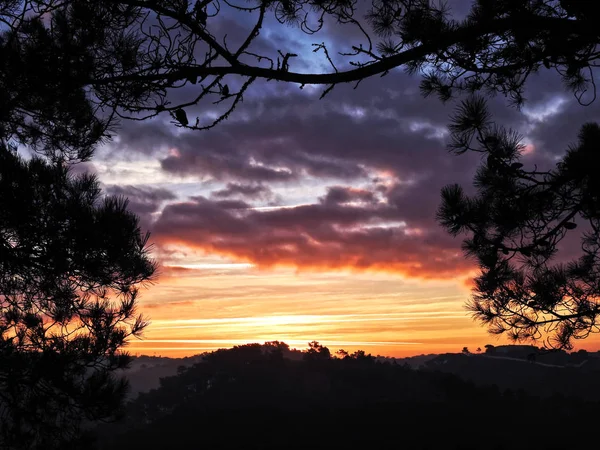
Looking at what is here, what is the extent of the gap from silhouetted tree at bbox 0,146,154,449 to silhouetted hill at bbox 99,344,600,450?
104 ft

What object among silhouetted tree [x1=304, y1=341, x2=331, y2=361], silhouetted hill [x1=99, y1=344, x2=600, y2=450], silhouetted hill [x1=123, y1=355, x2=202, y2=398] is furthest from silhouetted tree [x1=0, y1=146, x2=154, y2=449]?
silhouetted hill [x1=123, y1=355, x2=202, y2=398]

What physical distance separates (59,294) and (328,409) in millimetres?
39870

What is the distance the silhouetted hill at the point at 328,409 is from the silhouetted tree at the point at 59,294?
104 feet

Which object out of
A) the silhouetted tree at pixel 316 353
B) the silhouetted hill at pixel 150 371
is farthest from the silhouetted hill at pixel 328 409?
the silhouetted hill at pixel 150 371

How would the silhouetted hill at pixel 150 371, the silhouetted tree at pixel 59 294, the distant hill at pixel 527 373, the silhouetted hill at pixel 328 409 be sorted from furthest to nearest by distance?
1. the silhouetted hill at pixel 150 371
2. the distant hill at pixel 527 373
3. the silhouetted hill at pixel 328 409
4. the silhouetted tree at pixel 59 294

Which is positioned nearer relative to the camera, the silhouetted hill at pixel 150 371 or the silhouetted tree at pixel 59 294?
the silhouetted tree at pixel 59 294

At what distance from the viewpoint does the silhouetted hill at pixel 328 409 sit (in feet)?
124

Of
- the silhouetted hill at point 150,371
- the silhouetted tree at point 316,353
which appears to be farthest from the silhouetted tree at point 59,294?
the silhouetted hill at point 150,371

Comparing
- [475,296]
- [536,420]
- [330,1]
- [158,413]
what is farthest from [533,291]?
[158,413]

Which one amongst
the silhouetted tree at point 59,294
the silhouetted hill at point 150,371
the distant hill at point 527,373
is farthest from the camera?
the silhouetted hill at point 150,371

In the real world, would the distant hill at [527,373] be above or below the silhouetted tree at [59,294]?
below

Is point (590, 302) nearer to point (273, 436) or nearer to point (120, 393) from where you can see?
point (120, 393)

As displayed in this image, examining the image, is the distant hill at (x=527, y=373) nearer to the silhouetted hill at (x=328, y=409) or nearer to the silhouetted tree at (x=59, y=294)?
the silhouetted hill at (x=328, y=409)

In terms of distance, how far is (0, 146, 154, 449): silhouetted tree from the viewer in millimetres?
6184
